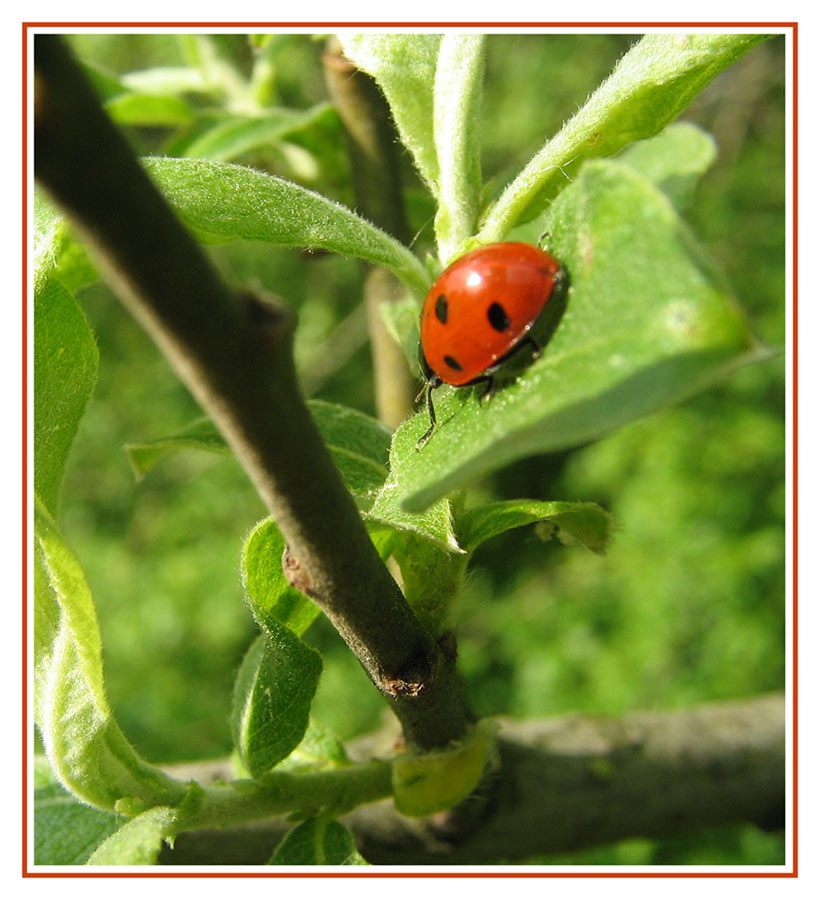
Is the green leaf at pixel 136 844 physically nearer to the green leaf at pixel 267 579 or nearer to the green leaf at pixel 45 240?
the green leaf at pixel 267 579

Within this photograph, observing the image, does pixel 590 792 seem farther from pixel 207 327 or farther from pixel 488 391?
pixel 207 327

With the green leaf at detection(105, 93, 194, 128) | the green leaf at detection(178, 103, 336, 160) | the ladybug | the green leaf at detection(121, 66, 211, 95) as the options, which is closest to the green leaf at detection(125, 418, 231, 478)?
the ladybug

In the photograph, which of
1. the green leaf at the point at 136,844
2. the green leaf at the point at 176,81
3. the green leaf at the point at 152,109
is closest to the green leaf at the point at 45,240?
the green leaf at the point at 136,844

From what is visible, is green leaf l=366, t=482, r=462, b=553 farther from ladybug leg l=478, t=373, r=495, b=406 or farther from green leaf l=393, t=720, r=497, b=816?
green leaf l=393, t=720, r=497, b=816

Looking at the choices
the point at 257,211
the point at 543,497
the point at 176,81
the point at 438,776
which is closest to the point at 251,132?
the point at 176,81
